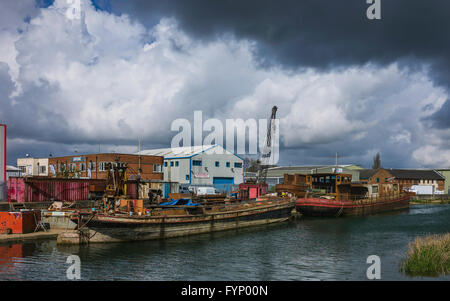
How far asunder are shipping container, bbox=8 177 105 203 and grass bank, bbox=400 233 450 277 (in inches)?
1171

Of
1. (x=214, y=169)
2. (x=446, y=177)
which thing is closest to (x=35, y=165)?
(x=214, y=169)

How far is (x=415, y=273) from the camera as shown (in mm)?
17156

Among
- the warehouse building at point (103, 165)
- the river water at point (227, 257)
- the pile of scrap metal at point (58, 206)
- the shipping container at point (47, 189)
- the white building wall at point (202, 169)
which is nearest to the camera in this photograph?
the river water at point (227, 257)

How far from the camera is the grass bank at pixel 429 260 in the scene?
17.0 metres

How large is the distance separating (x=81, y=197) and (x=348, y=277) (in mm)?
27993

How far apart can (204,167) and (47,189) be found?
30.4m

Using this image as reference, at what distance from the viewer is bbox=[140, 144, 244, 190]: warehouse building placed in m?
60.2

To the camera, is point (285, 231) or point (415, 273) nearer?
point (415, 273)

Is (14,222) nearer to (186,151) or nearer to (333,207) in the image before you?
(333,207)

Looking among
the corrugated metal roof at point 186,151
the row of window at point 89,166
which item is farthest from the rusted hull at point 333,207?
the row of window at point 89,166

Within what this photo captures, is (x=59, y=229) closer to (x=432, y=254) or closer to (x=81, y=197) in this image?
(x=81, y=197)

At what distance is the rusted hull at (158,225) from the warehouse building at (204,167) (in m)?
26.6

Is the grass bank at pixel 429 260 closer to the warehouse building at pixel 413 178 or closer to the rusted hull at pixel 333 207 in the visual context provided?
the rusted hull at pixel 333 207
